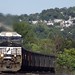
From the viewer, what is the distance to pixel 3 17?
32.1 m

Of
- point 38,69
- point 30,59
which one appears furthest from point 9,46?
point 38,69

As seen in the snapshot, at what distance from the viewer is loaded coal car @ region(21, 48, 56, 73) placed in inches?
1267

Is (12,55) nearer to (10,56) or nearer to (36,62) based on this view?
(10,56)

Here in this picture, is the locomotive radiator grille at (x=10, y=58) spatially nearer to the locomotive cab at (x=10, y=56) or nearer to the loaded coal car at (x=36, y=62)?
the locomotive cab at (x=10, y=56)

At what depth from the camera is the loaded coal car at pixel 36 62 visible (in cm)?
3219

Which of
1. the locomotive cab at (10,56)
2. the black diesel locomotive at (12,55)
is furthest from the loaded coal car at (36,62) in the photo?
the locomotive cab at (10,56)

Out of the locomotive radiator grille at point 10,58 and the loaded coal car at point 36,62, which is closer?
the locomotive radiator grille at point 10,58

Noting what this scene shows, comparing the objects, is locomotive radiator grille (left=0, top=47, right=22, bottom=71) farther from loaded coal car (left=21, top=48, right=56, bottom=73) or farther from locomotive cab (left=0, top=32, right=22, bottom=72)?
loaded coal car (left=21, top=48, right=56, bottom=73)

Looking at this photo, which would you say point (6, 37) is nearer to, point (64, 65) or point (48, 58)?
point (48, 58)

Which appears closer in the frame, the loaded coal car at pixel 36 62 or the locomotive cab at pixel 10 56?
the locomotive cab at pixel 10 56

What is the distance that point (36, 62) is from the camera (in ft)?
119

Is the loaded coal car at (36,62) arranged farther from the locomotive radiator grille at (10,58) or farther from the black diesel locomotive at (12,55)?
A: the locomotive radiator grille at (10,58)

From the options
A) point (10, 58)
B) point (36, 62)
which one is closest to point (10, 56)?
point (10, 58)

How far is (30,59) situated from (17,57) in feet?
12.3
